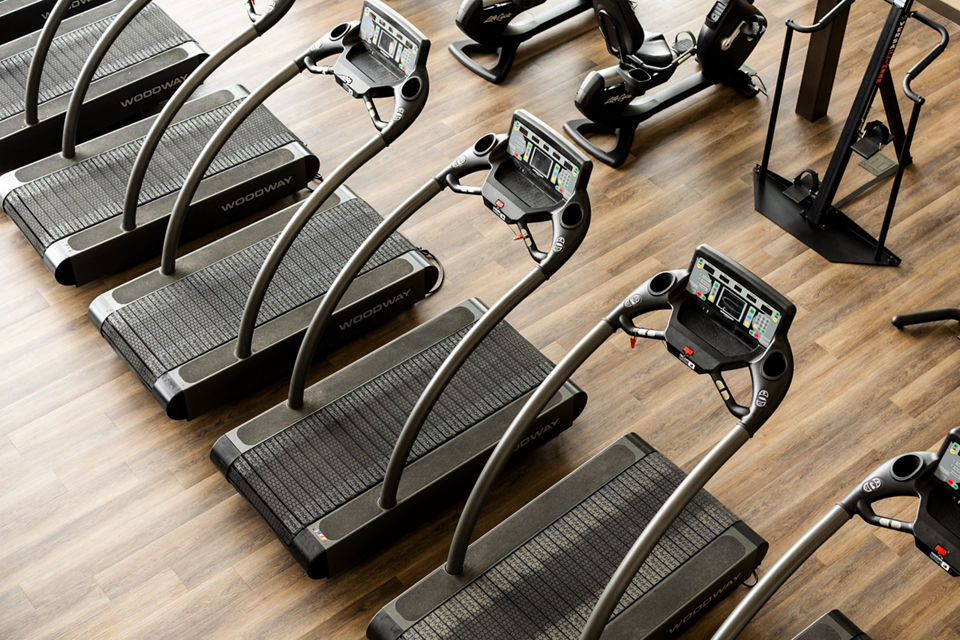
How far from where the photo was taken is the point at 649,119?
219 inches

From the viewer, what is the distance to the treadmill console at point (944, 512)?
2811 mm

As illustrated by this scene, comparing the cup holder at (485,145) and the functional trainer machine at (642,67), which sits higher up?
the cup holder at (485,145)

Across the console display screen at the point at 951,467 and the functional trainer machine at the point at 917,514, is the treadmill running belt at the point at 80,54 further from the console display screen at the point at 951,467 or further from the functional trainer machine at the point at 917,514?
the console display screen at the point at 951,467

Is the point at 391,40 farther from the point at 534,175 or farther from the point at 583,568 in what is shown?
the point at 583,568

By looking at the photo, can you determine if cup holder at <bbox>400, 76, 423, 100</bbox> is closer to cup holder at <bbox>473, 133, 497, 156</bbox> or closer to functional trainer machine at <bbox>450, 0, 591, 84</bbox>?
cup holder at <bbox>473, 133, 497, 156</bbox>

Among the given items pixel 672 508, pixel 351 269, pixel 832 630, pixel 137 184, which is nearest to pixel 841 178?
pixel 832 630

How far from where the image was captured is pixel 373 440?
13.0ft

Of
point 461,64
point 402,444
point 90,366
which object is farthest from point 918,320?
point 90,366

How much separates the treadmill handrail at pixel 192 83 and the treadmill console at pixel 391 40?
575mm

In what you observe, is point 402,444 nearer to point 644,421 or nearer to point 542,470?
point 542,470

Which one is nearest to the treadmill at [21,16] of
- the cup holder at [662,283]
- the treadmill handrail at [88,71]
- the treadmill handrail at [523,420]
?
the treadmill handrail at [88,71]

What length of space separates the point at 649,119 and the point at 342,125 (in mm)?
1525

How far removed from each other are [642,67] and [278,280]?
203 centimetres

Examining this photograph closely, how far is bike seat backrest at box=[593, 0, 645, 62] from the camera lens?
4.99m
